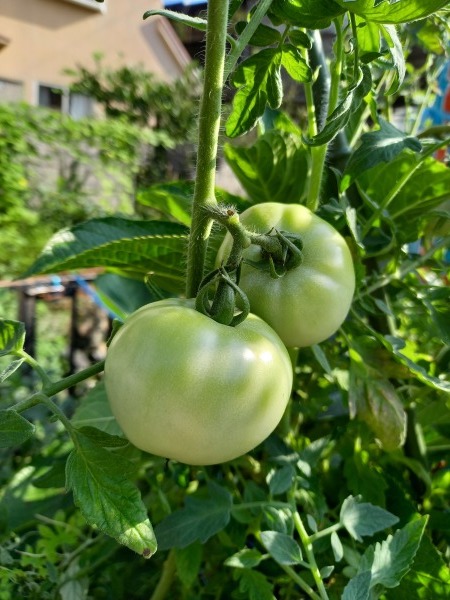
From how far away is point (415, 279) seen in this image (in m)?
0.63

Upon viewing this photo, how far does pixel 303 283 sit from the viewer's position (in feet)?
1.22

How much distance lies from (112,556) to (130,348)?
0.44 m

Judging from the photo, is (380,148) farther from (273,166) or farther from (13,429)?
(13,429)

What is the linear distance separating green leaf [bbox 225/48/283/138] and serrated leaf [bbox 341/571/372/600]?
0.97ft

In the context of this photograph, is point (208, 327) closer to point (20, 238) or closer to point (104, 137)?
point (20, 238)

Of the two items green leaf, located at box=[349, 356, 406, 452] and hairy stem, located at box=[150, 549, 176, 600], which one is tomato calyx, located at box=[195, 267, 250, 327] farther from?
hairy stem, located at box=[150, 549, 176, 600]

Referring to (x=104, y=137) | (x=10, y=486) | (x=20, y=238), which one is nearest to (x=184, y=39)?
(x=104, y=137)

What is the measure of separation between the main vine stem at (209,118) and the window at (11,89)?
21.5 ft

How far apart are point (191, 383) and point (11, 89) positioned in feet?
22.5

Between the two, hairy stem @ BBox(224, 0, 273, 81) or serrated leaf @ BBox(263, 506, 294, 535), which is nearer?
hairy stem @ BBox(224, 0, 273, 81)

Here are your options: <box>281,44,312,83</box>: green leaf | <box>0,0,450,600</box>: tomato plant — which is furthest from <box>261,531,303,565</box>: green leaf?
<box>281,44,312,83</box>: green leaf

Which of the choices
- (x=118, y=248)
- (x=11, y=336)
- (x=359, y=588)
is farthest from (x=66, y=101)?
(x=359, y=588)

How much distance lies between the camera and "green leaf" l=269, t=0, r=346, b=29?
34 centimetres

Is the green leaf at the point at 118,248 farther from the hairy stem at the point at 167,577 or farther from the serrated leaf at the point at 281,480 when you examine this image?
the hairy stem at the point at 167,577
